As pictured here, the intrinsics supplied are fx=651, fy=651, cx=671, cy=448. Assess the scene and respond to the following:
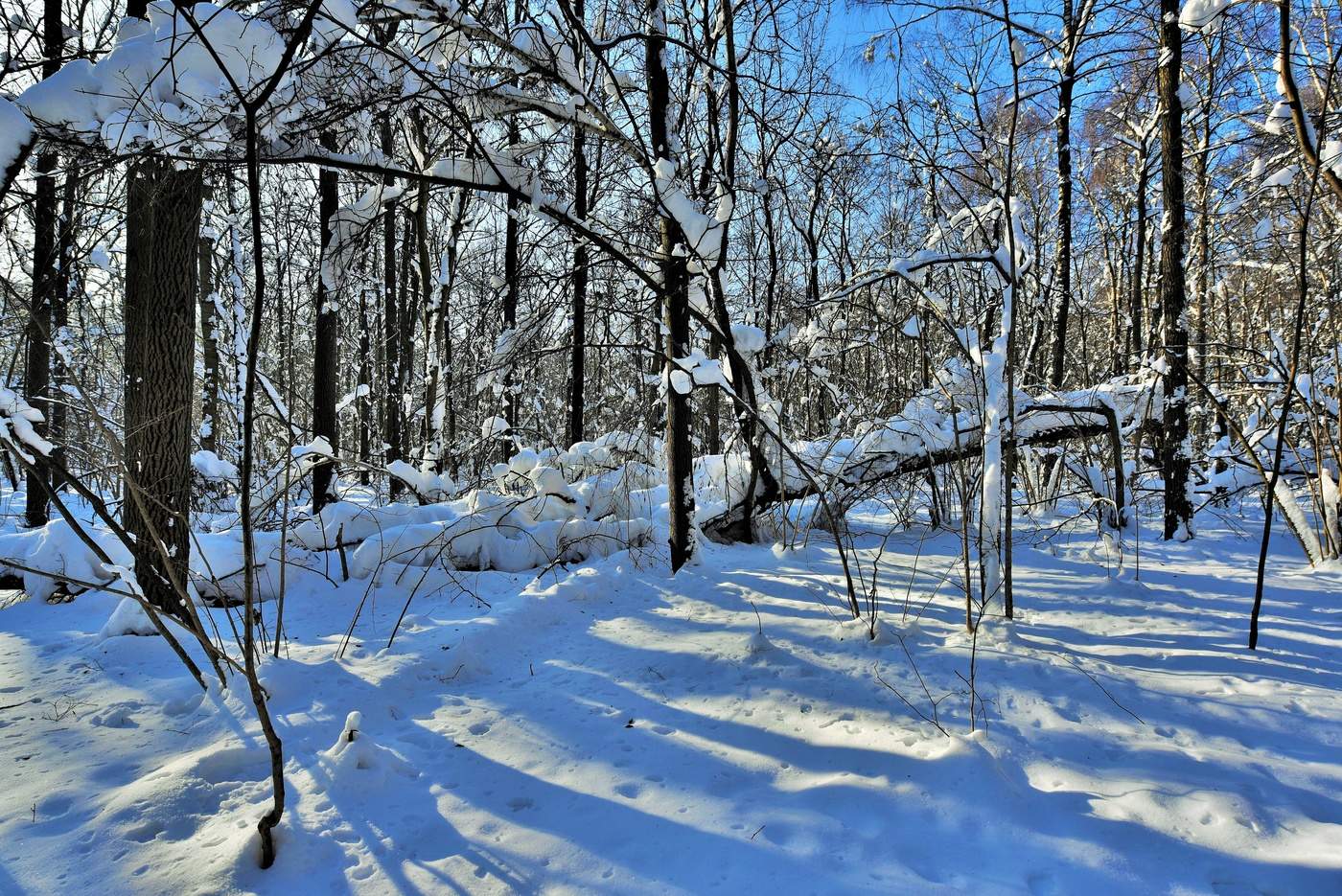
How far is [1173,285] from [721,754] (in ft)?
20.3

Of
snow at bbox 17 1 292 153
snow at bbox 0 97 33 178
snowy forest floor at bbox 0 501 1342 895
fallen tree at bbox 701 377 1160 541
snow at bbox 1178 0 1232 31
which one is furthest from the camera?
fallen tree at bbox 701 377 1160 541

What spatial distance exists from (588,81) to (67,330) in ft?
29.0

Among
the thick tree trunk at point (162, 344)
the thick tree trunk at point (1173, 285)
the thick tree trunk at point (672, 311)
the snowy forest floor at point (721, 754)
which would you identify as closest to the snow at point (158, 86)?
the thick tree trunk at point (162, 344)

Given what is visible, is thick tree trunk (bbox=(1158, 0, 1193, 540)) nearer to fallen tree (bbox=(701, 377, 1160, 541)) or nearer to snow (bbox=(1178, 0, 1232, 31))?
fallen tree (bbox=(701, 377, 1160, 541))

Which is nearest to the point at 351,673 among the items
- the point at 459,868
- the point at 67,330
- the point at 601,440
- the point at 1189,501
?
A: the point at 459,868

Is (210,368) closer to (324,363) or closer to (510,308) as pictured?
(324,363)

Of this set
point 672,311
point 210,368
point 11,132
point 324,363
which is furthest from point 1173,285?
point 210,368

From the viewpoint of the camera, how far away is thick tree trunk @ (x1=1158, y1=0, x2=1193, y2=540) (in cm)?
565

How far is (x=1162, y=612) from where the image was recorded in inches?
130

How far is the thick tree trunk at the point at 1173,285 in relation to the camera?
5.65 meters

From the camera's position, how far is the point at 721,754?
2.36 m

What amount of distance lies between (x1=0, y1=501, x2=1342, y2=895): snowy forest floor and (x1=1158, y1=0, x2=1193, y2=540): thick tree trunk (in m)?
1.94

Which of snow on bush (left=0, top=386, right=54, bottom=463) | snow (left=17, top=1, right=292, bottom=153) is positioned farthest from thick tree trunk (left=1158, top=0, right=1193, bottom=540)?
snow on bush (left=0, top=386, right=54, bottom=463)

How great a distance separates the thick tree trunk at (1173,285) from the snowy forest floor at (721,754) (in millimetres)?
1939
